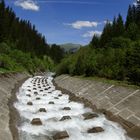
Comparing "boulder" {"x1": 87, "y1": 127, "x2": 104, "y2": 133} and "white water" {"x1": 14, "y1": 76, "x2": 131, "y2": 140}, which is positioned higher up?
"boulder" {"x1": 87, "y1": 127, "x2": 104, "y2": 133}

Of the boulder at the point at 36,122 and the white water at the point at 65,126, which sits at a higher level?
the boulder at the point at 36,122

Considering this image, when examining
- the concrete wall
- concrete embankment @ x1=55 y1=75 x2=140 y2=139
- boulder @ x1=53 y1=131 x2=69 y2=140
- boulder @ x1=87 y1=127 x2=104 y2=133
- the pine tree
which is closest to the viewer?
boulder @ x1=53 y1=131 x2=69 y2=140

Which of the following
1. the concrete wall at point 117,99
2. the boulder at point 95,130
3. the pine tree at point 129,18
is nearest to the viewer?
the boulder at point 95,130

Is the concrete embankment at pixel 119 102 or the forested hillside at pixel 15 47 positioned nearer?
the concrete embankment at pixel 119 102

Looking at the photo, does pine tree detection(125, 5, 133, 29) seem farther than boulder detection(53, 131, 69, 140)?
Yes

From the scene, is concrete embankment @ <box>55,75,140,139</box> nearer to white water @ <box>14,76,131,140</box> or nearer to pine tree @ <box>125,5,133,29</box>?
white water @ <box>14,76,131,140</box>

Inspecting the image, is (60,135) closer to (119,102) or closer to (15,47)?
(119,102)

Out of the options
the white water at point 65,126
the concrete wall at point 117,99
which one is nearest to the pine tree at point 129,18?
the concrete wall at point 117,99

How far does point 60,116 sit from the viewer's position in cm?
1216

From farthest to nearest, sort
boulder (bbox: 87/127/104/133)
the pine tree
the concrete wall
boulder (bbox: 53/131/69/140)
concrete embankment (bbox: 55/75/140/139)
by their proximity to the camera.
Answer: the pine tree
the concrete wall
concrete embankment (bbox: 55/75/140/139)
boulder (bbox: 87/127/104/133)
boulder (bbox: 53/131/69/140)

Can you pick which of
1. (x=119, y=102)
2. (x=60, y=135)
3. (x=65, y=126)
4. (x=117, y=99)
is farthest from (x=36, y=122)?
(x=117, y=99)

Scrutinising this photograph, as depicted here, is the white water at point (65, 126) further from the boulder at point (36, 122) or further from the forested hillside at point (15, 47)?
the forested hillside at point (15, 47)

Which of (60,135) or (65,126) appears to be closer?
(60,135)

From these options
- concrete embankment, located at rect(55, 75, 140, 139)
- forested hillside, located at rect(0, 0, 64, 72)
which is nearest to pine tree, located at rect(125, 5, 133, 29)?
forested hillside, located at rect(0, 0, 64, 72)
